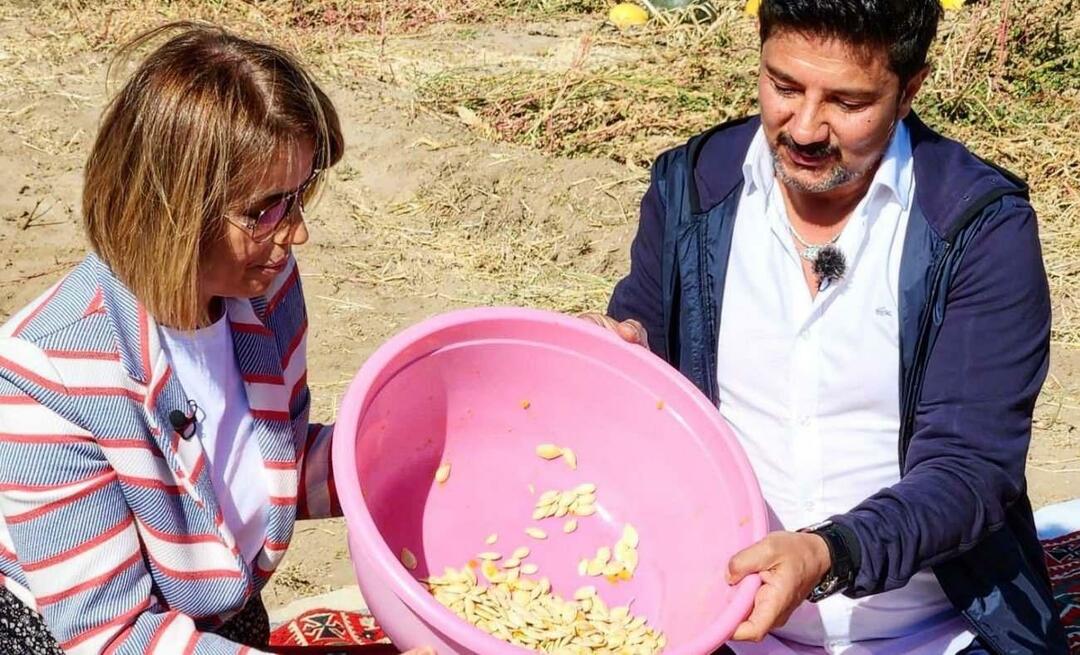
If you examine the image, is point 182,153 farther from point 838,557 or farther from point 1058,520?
point 1058,520

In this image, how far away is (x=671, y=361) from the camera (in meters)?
2.58

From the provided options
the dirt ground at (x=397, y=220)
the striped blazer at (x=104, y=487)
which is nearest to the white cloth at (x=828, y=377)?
the striped blazer at (x=104, y=487)

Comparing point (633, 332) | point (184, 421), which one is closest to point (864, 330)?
point (633, 332)

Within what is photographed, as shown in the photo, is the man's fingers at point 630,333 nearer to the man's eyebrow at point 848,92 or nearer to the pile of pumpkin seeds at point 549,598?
the pile of pumpkin seeds at point 549,598

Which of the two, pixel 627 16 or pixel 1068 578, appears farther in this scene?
pixel 627 16

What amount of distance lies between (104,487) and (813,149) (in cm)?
121

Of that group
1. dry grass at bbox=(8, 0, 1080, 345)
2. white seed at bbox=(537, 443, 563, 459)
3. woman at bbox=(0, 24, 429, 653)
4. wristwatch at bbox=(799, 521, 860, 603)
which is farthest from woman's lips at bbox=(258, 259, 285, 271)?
dry grass at bbox=(8, 0, 1080, 345)

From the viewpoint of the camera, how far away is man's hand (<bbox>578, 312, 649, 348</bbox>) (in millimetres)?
2314

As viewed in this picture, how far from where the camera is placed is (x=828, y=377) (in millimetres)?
2293

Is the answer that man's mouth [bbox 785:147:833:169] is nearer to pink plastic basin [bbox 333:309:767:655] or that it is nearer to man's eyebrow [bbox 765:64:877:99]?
man's eyebrow [bbox 765:64:877:99]

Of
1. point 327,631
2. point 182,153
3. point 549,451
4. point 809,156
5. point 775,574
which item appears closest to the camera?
point 182,153

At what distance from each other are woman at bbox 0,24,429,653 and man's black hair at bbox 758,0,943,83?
2.48 ft

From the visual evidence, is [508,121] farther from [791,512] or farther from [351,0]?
[791,512]

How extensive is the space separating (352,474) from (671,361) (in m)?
0.91
